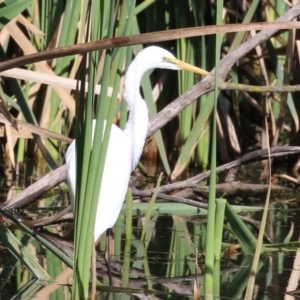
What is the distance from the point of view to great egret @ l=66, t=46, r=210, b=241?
3.25 meters

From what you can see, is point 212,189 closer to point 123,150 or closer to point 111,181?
point 111,181

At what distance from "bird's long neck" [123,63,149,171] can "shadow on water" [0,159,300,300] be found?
1.61 ft

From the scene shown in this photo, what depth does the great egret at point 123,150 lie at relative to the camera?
→ 3.25m

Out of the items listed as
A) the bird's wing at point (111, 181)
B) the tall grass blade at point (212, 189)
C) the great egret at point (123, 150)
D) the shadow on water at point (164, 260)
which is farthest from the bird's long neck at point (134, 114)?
the tall grass blade at point (212, 189)

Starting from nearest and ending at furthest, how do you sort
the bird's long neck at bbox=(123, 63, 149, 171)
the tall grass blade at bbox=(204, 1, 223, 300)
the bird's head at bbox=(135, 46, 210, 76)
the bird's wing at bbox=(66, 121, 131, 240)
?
the tall grass blade at bbox=(204, 1, 223, 300), the bird's wing at bbox=(66, 121, 131, 240), the bird's long neck at bbox=(123, 63, 149, 171), the bird's head at bbox=(135, 46, 210, 76)

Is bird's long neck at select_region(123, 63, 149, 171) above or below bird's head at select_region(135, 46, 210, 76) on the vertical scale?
below

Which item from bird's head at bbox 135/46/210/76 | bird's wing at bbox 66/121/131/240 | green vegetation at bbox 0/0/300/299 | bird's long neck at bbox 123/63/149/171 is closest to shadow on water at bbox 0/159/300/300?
green vegetation at bbox 0/0/300/299

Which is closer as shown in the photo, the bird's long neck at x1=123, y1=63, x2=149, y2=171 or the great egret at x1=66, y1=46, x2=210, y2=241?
the great egret at x1=66, y1=46, x2=210, y2=241

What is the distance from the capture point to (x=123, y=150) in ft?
11.5

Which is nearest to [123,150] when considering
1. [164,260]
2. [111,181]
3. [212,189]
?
[111,181]

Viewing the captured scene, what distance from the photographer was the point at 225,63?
14.5 feet

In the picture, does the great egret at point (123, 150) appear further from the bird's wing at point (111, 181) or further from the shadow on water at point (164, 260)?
the shadow on water at point (164, 260)

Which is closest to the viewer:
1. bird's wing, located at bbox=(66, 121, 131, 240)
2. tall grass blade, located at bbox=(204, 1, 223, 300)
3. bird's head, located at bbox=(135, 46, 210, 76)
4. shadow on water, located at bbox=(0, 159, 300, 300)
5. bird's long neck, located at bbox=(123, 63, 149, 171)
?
tall grass blade, located at bbox=(204, 1, 223, 300)

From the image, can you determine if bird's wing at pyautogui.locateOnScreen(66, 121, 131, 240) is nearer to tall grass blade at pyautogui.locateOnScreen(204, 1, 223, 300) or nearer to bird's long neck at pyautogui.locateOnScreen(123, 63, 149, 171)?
bird's long neck at pyautogui.locateOnScreen(123, 63, 149, 171)
